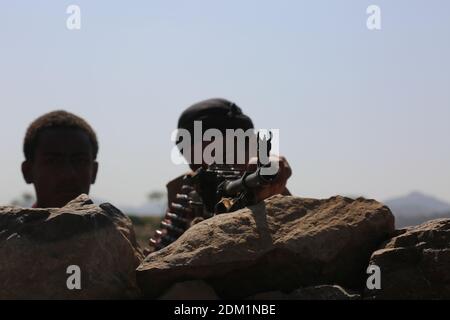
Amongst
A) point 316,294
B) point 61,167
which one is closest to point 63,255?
point 316,294

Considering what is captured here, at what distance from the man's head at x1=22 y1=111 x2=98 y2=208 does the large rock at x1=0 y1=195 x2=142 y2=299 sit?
8.07 feet

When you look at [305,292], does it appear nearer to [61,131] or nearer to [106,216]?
[106,216]

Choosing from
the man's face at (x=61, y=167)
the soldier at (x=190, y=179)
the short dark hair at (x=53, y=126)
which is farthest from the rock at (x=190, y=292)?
the short dark hair at (x=53, y=126)

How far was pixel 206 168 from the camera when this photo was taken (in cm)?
532

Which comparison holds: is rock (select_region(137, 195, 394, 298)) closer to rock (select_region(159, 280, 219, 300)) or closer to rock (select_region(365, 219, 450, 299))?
rock (select_region(159, 280, 219, 300))

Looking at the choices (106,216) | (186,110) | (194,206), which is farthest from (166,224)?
(106,216)

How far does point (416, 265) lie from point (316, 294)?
556 mm

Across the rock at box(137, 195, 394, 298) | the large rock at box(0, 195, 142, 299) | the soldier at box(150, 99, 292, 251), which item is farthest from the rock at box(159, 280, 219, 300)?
the soldier at box(150, 99, 292, 251)

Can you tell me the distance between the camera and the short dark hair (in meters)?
6.94

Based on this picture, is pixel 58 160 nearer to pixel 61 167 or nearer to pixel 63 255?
pixel 61 167

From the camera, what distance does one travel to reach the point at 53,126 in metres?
6.93

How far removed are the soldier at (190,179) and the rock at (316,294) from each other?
51.4 inches
